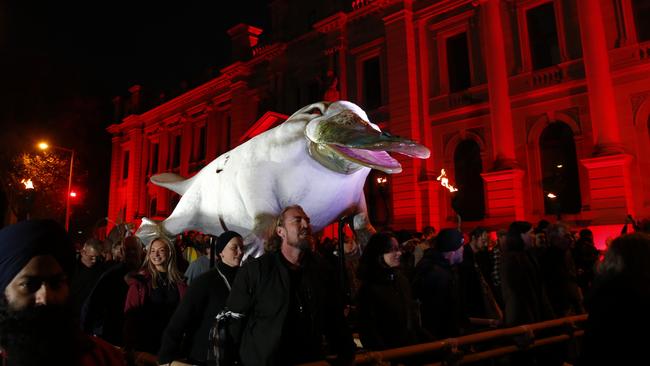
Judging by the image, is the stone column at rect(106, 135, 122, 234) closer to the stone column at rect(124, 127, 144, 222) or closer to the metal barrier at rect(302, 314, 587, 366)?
the stone column at rect(124, 127, 144, 222)

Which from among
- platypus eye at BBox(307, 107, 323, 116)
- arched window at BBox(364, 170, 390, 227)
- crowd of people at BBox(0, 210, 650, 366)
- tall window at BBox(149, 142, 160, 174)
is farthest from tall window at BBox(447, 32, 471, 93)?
tall window at BBox(149, 142, 160, 174)

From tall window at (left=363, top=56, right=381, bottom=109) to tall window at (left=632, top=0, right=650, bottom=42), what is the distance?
9.85m

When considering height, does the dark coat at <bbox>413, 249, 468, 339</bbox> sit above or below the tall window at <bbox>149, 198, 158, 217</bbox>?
below

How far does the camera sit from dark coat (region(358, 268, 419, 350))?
3.57 m

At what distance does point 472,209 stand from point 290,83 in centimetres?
1217

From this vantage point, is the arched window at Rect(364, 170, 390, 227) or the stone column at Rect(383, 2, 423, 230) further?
the arched window at Rect(364, 170, 390, 227)

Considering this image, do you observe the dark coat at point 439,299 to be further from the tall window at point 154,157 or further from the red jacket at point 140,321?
the tall window at point 154,157

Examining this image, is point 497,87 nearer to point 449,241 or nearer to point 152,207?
point 449,241

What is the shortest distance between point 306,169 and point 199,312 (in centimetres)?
133

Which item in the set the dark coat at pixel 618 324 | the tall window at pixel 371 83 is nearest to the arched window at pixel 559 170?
the tall window at pixel 371 83

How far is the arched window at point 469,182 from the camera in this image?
58.9ft

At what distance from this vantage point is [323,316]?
→ 8.94 feet

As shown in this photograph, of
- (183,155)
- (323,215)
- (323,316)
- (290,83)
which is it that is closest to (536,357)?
(323,215)

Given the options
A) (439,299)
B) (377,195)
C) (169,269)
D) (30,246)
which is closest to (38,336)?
(30,246)
